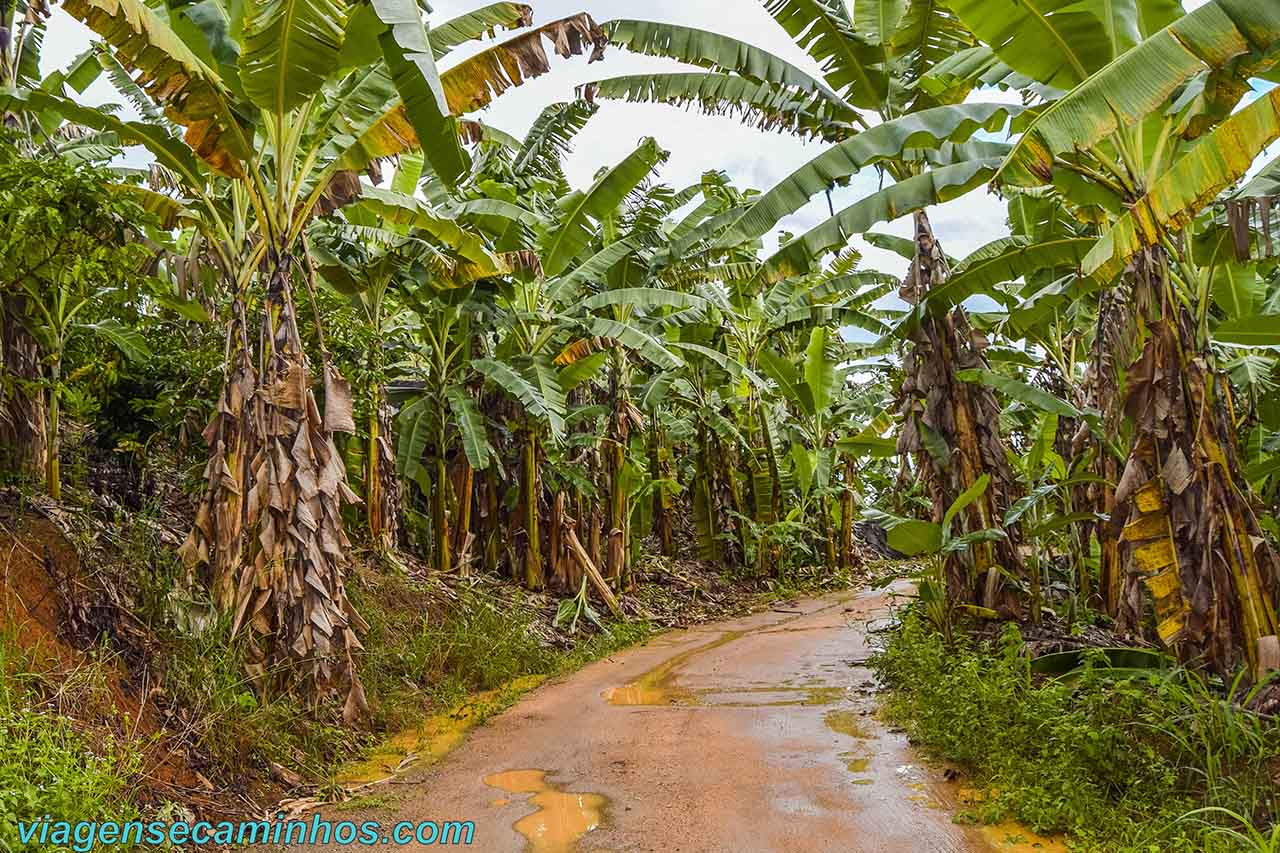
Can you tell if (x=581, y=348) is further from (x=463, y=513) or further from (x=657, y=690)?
(x=657, y=690)

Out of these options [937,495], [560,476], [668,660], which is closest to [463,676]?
[668,660]

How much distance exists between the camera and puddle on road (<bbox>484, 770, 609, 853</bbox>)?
397 cm

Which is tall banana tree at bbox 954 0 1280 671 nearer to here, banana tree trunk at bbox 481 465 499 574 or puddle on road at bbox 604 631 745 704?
puddle on road at bbox 604 631 745 704

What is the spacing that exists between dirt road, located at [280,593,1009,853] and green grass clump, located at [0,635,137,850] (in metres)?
1.10

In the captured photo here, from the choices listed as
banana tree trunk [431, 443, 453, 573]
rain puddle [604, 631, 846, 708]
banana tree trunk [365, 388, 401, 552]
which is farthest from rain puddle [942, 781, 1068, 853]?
banana tree trunk [431, 443, 453, 573]

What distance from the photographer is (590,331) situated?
381 inches

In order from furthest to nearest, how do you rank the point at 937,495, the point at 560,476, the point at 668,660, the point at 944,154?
the point at 560,476, the point at 668,660, the point at 937,495, the point at 944,154

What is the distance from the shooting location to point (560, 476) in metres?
10.0

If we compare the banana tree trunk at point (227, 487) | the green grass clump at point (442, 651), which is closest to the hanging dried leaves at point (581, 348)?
the green grass clump at point (442, 651)

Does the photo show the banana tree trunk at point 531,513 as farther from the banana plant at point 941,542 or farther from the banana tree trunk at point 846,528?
the banana tree trunk at point 846,528

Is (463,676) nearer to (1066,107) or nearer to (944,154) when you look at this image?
(944,154)

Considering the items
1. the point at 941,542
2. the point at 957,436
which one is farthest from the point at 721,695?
the point at 957,436

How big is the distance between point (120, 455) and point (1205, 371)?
305 inches

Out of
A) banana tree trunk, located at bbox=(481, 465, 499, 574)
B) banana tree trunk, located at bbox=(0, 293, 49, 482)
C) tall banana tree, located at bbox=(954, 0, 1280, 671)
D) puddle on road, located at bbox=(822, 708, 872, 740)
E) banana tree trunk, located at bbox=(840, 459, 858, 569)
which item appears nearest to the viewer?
tall banana tree, located at bbox=(954, 0, 1280, 671)
